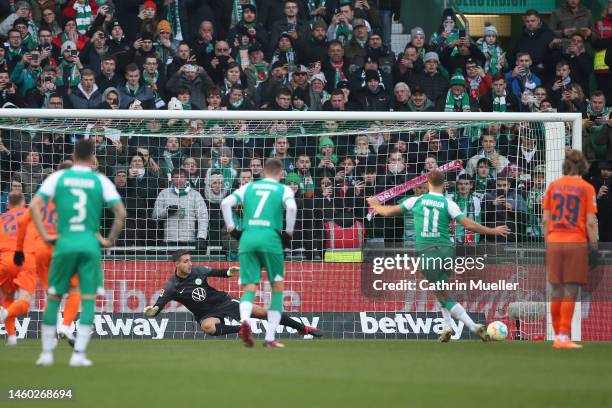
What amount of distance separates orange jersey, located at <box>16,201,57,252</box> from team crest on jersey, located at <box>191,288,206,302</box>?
8.34 ft

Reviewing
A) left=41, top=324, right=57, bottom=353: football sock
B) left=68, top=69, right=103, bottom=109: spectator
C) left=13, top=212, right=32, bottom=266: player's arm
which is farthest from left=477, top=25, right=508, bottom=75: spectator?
left=41, top=324, right=57, bottom=353: football sock

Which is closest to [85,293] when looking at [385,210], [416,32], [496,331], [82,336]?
[82,336]

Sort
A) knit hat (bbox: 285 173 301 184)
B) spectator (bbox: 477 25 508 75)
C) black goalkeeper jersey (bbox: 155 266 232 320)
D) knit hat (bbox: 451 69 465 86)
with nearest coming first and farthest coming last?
black goalkeeper jersey (bbox: 155 266 232 320), knit hat (bbox: 285 173 301 184), knit hat (bbox: 451 69 465 86), spectator (bbox: 477 25 508 75)

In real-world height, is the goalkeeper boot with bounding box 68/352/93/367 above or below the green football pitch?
above

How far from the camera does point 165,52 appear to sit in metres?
19.6

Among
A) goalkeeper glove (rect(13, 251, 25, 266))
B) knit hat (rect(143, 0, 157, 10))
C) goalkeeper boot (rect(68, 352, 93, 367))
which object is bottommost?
goalkeeper boot (rect(68, 352, 93, 367))

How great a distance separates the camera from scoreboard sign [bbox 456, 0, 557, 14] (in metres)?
24.0

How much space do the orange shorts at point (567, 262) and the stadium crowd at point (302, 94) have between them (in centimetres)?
403

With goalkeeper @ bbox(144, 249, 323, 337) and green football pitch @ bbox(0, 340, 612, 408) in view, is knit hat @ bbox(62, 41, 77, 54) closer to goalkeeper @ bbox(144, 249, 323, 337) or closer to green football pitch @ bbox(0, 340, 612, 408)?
goalkeeper @ bbox(144, 249, 323, 337)

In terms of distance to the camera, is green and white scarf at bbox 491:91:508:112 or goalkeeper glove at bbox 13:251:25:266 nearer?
goalkeeper glove at bbox 13:251:25:266

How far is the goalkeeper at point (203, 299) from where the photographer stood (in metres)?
14.8

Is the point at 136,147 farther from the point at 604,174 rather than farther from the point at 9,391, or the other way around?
the point at 9,391

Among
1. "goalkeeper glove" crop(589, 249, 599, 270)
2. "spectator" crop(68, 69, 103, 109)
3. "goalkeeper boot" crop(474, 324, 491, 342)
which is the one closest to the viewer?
"goalkeeper boot" crop(474, 324, 491, 342)

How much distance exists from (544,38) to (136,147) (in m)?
8.30
